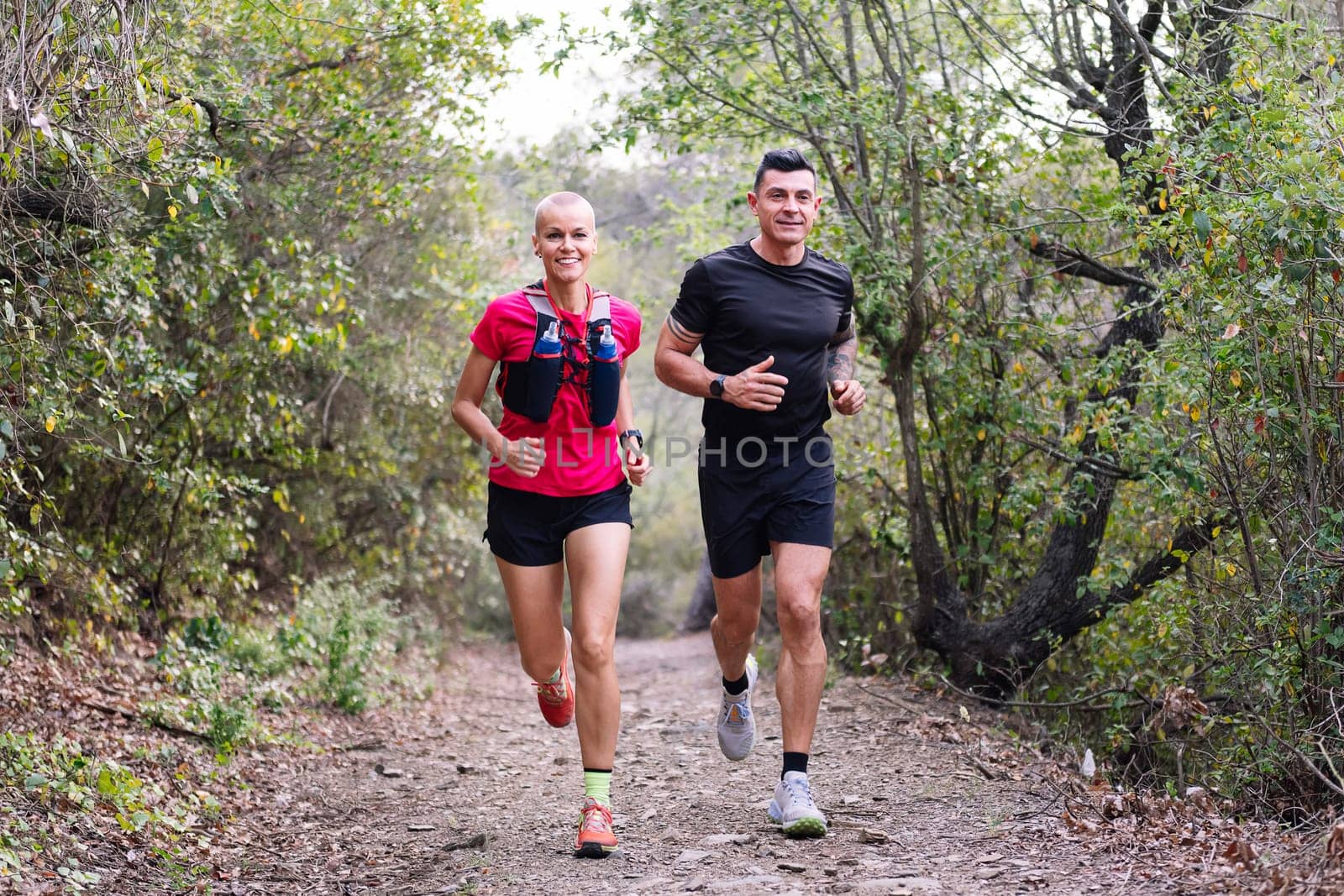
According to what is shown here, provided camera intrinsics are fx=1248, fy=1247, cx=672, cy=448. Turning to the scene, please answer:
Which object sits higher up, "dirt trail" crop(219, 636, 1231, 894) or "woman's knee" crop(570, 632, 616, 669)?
"woman's knee" crop(570, 632, 616, 669)

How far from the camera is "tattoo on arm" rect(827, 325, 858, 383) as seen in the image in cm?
518

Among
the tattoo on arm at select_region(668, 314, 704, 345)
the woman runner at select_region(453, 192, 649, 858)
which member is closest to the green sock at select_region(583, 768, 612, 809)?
the woman runner at select_region(453, 192, 649, 858)

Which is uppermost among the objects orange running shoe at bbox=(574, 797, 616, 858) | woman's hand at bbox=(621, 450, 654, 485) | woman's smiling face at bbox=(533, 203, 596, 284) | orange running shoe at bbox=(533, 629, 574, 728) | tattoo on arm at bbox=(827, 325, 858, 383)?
woman's smiling face at bbox=(533, 203, 596, 284)

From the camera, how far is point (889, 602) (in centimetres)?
948

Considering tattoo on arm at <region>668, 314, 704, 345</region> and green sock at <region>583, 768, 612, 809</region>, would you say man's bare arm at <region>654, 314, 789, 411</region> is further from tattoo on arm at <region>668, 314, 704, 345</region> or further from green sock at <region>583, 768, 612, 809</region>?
green sock at <region>583, 768, 612, 809</region>

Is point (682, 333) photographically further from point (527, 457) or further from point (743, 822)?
point (743, 822)

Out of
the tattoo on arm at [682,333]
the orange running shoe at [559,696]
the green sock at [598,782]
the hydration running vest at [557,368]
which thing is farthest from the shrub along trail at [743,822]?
the tattoo on arm at [682,333]

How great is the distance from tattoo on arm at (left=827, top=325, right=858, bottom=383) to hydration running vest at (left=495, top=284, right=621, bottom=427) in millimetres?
916

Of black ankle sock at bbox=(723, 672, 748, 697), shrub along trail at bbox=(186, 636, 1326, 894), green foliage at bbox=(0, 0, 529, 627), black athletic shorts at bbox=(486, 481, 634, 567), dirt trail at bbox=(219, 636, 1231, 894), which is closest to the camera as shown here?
shrub along trail at bbox=(186, 636, 1326, 894)

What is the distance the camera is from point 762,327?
194 inches

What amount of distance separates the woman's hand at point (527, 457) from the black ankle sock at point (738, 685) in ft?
4.31

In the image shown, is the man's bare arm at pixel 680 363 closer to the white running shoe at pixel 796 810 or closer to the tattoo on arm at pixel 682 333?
the tattoo on arm at pixel 682 333

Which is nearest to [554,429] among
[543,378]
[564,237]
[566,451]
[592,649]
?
[566,451]

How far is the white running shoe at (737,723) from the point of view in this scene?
17.6 ft
